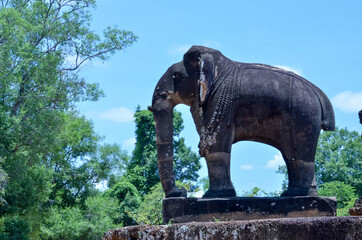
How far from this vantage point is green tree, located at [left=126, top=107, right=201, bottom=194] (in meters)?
37.7

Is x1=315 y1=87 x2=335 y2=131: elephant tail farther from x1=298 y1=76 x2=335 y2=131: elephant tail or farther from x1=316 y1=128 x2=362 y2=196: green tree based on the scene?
x1=316 y1=128 x2=362 y2=196: green tree

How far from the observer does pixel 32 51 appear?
22.3 meters

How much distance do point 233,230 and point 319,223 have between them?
881mm

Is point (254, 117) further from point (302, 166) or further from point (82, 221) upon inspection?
point (82, 221)

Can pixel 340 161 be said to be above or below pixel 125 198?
above

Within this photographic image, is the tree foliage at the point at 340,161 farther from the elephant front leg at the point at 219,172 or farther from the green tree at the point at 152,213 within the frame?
the elephant front leg at the point at 219,172

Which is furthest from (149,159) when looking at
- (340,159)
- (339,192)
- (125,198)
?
(339,192)

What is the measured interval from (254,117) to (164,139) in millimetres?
1247

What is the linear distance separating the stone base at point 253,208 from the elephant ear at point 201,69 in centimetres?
133

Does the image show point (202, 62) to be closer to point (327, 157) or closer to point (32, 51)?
point (32, 51)

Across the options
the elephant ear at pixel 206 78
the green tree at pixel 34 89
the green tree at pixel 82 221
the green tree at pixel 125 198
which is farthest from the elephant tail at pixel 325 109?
the green tree at pixel 125 198

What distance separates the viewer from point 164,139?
22.7 ft

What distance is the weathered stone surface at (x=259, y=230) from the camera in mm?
3747

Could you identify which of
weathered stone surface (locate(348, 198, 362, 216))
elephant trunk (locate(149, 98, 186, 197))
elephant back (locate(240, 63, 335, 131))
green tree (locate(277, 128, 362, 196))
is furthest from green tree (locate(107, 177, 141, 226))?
weathered stone surface (locate(348, 198, 362, 216))
